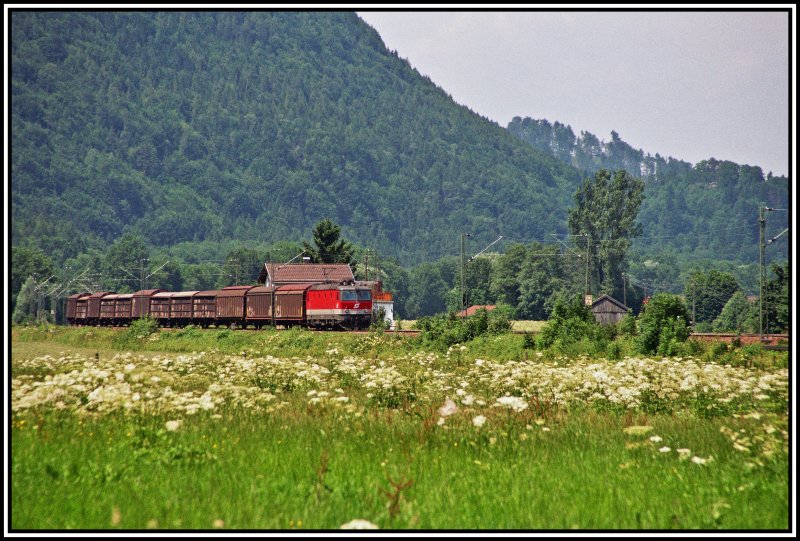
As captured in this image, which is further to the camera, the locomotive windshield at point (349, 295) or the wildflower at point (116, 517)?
the locomotive windshield at point (349, 295)

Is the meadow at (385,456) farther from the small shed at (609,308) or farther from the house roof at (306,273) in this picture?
the small shed at (609,308)

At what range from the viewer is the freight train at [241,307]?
6044 cm

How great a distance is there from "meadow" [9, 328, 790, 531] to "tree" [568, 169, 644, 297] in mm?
121964

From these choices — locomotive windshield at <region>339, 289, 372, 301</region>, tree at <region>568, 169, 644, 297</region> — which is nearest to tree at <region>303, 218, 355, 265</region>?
locomotive windshield at <region>339, 289, 372, 301</region>

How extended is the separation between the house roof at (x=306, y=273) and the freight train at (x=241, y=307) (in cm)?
1428

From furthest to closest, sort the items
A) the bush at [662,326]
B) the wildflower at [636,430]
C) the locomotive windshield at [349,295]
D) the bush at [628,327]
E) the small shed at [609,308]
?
the small shed at [609,308] → the locomotive windshield at [349,295] → the bush at [628,327] → the bush at [662,326] → the wildflower at [636,430]

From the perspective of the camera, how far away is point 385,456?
37.8 ft

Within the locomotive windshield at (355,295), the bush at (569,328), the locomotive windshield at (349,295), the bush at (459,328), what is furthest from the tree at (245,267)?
the bush at (569,328)

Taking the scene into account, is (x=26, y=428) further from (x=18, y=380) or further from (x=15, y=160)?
(x=15, y=160)

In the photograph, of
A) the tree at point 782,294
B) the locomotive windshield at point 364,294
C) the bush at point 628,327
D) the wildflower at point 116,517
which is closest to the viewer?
the wildflower at point 116,517

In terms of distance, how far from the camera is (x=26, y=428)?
323 inches

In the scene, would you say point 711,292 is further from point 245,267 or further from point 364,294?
point 364,294

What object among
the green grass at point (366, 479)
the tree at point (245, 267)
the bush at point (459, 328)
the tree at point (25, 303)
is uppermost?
the tree at point (245, 267)

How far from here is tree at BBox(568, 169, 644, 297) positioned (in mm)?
135375
